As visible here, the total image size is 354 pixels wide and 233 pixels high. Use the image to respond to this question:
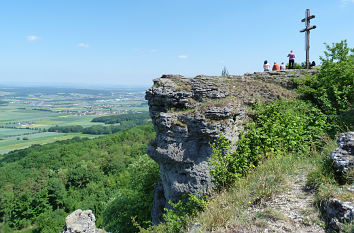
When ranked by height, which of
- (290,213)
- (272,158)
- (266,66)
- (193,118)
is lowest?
(290,213)

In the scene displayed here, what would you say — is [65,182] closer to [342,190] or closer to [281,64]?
[281,64]

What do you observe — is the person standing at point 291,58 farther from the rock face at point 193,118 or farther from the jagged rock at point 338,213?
the jagged rock at point 338,213

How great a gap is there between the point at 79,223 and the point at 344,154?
925 cm

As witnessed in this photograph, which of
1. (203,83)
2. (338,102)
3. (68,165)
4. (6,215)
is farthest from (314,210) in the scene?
(68,165)

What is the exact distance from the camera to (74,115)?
13650 centimetres

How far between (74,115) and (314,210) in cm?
14983

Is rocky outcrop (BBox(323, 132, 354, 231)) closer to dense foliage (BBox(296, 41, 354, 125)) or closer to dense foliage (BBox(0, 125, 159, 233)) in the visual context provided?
dense foliage (BBox(296, 41, 354, 125))

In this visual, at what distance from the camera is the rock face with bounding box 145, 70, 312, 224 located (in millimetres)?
8094

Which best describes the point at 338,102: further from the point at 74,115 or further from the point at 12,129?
the point at 74,115

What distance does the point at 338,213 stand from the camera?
3.48 metres

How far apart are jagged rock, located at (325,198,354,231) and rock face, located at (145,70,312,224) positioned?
426 cm

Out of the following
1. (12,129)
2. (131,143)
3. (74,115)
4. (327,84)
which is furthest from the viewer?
(74,115)

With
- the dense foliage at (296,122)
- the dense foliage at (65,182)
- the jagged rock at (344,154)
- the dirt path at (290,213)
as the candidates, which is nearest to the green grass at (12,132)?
the dense foliage at (65,182)

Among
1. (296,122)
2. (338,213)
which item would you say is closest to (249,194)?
(338,213)
